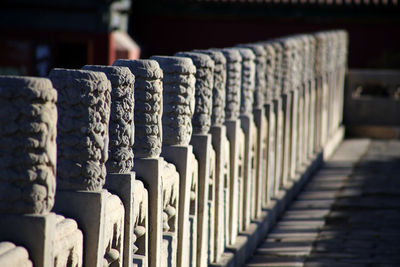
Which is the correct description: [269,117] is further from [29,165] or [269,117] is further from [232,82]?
[29,165]

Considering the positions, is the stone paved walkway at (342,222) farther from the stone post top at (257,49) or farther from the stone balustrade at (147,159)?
the stone post top at (257,49)

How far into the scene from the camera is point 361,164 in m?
10.3

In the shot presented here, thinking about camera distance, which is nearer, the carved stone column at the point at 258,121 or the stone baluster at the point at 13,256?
the stone baluster at the point at 13,256

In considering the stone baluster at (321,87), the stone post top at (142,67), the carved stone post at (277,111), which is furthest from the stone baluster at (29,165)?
the stone baluster at (321,87)

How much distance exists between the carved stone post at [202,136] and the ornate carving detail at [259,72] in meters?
1.62

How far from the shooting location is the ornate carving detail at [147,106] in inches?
146

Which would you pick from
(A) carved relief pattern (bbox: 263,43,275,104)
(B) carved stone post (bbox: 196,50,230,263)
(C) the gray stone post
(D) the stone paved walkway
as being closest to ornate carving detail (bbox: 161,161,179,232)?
(B) carved stone post (bbox: 196,50,230,263)

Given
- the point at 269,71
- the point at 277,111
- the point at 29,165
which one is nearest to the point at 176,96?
the point at 29,165

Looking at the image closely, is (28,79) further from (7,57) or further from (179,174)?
(7,57)

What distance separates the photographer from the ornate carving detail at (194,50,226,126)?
200 inches

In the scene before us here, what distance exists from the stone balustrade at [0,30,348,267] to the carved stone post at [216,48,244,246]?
0.03 ft

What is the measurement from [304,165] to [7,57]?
9.44 meters

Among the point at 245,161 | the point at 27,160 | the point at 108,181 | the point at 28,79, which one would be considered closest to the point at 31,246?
the point at 27,160

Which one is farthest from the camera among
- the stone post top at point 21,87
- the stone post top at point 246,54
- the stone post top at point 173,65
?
the stone post top at point 246,54
